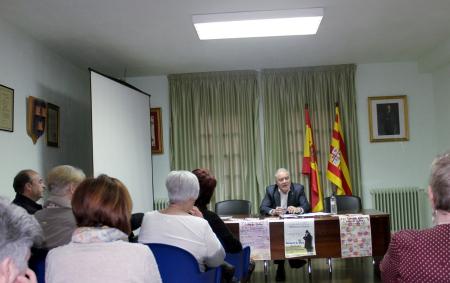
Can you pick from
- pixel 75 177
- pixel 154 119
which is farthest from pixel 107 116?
pixel 75 177

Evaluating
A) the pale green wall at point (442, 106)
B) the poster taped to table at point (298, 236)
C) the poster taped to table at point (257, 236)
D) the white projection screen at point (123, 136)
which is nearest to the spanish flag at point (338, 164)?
the pale green wall at point (442, 106)

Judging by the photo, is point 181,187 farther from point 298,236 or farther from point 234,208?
point 234,208

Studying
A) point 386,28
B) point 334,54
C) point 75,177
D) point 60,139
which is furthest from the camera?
point 334,54

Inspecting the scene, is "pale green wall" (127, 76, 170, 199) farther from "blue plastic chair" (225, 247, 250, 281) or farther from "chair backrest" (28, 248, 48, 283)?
"chair backrest" (28, 248, 48, 283)

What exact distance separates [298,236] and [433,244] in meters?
2.95

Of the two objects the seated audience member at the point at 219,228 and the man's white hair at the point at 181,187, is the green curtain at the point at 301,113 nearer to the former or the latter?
the seated audience member at the point at 219,228

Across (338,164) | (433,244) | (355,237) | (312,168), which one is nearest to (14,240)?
(433,244)

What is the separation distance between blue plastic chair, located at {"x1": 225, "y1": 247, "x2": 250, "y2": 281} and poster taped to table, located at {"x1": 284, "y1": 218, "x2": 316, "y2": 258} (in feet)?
3.21

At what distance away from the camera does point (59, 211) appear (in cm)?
288

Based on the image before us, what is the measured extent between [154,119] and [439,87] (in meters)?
4.12

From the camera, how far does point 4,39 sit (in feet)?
14.7

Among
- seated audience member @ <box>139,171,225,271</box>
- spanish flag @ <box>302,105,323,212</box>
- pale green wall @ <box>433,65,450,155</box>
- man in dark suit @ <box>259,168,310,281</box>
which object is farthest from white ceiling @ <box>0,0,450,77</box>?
seated audience member @ <box>139,171,225,271</box>

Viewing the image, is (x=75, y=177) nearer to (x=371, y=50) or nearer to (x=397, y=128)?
(x=371, y=50)

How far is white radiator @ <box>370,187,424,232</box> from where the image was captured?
22.0 ft
